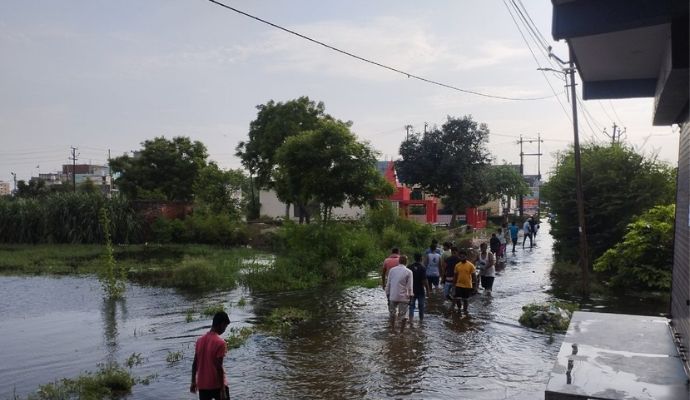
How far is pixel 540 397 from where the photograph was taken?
8.27 meters

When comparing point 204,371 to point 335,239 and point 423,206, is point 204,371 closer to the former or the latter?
point 335,239

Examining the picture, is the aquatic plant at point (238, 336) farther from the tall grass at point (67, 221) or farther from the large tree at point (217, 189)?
the large tree at point (217, 189)

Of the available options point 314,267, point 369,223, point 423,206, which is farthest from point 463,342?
point 423,206

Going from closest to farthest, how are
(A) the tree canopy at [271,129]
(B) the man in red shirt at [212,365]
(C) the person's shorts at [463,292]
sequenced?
(B) the man in red shirt at [212,365]
(C) the person's shorts at [463,292]
(A) the tree canopy at [271,129]

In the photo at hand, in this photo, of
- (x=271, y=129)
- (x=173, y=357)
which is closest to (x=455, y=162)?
(x=271, y=129)

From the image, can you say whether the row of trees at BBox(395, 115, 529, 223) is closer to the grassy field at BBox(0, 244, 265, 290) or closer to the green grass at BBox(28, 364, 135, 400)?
the grassy field at BBox(0, 244, 265, 290)

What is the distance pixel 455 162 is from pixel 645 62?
121 feet

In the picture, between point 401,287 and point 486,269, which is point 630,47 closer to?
point 401,287

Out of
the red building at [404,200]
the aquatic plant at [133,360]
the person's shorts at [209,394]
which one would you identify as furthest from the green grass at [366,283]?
the red building at [404,200]

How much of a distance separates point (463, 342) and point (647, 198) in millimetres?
13114

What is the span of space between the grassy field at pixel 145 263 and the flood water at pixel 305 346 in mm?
2415

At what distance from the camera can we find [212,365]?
645cm

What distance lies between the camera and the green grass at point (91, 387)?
27.7 ft

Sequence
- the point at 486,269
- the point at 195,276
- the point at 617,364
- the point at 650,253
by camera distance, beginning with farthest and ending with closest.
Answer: the point at 195,276 → the point at 650,253 → the point at 486,269 → the point at 617,364
